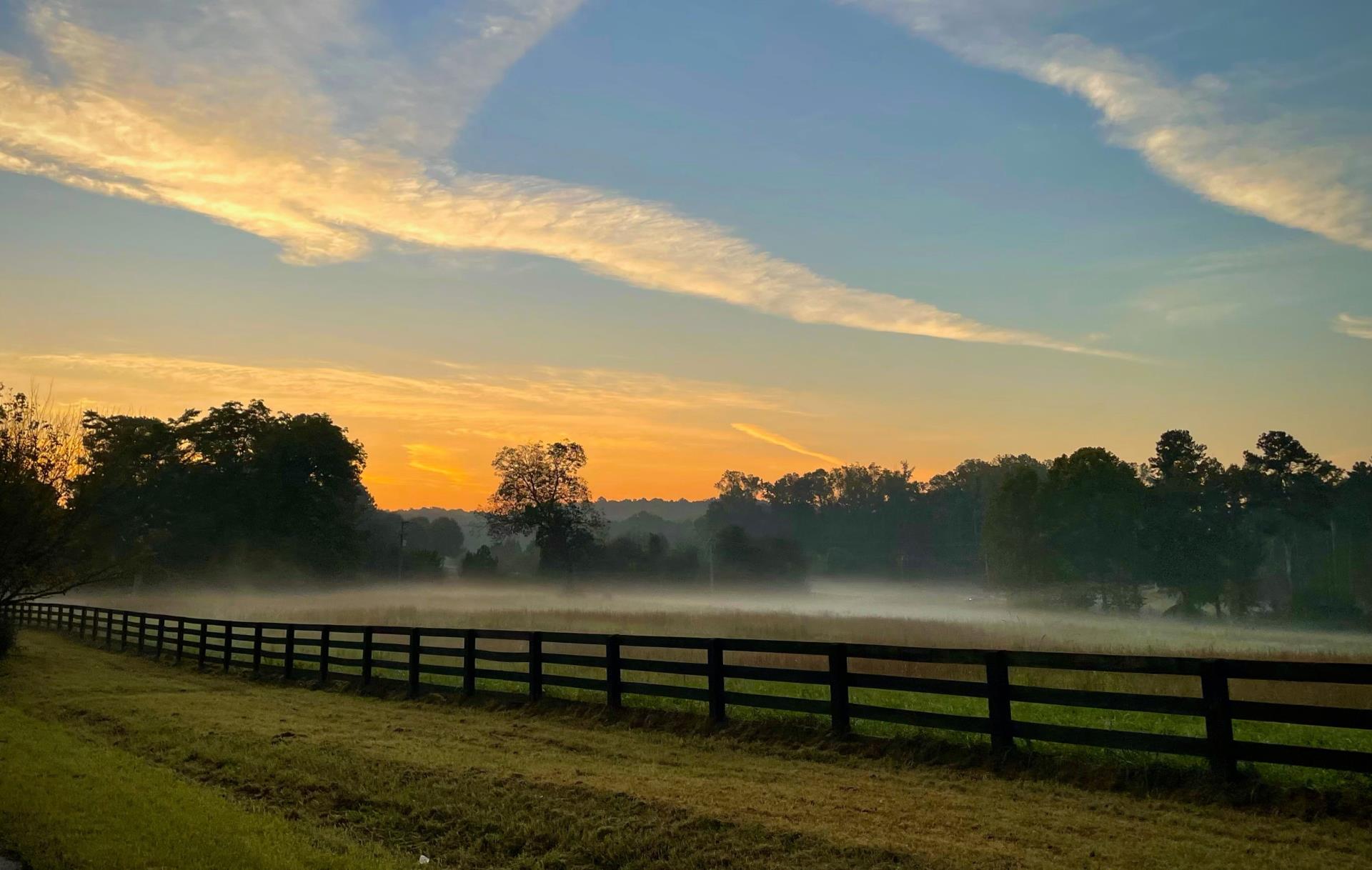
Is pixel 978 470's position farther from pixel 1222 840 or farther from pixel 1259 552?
pixel 1222 840

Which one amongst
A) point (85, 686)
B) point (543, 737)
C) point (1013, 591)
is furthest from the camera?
point (1013, 591)

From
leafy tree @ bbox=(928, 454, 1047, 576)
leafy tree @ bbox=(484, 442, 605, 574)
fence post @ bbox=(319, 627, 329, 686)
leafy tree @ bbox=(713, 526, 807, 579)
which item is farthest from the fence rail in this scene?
leafy tree @ bbox=(928, 454, 1047, 576)

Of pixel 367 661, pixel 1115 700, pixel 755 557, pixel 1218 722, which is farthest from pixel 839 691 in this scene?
pixel 755 557

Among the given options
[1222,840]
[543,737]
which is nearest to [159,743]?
[543,737]

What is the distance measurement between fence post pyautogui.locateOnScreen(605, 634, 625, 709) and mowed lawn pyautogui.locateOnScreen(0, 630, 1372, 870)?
857 millimetres

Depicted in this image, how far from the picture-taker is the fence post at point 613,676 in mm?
14398

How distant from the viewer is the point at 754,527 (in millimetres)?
162875

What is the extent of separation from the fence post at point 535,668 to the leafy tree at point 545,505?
62.1 m

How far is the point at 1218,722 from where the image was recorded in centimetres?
914

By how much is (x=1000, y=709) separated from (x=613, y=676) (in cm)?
601

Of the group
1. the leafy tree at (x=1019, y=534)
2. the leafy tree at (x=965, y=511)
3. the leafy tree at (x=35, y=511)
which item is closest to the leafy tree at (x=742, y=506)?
the leafy tree at (x=965, y=511)

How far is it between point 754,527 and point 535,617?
12646 cm

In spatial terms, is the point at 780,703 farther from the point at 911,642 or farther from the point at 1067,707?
the point at 911,642

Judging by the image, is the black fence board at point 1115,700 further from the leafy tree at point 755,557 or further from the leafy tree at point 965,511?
the leafy tree at point 965,511
